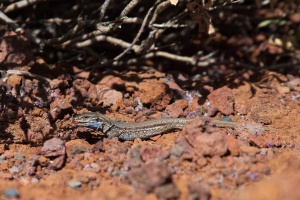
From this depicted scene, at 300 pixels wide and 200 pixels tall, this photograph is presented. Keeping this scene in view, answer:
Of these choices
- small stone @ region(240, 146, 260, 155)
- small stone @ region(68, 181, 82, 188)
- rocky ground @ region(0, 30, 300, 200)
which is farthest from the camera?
small stone @ region(240, 146, 260, 155)

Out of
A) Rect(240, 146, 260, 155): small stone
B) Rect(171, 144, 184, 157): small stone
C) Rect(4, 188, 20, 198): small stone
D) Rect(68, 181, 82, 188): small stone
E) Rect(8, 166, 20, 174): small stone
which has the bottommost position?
Rect(8, 166, 20, 174): small stone


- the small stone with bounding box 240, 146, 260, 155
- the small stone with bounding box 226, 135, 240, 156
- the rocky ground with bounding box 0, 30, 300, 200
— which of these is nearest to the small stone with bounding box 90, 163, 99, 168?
the rocky ground with bounding box 0, 30, 300, 200

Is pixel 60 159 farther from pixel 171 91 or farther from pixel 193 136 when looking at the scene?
pixel 171 91

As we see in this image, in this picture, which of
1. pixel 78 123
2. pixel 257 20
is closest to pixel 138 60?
pixel 78 123

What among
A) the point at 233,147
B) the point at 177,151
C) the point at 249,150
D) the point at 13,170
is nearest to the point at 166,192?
the point at 177,151

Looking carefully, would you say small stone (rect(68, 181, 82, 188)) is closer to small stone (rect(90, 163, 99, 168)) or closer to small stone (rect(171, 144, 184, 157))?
small stone (rect(90, 163, 99, 168))

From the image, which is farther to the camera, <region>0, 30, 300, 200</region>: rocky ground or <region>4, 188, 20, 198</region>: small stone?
<region>0, 30, 300, 200</region>: rocky ground

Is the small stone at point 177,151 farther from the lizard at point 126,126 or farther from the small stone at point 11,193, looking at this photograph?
the small stone at point 11,193

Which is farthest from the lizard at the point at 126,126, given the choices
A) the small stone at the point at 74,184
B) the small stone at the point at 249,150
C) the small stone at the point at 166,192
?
the small stone at the point at 166,192
